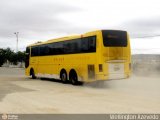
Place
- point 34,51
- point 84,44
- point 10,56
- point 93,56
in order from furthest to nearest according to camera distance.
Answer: point 10,56, point 34,51, point 84,44, point 93,56

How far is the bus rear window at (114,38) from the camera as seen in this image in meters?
20.5

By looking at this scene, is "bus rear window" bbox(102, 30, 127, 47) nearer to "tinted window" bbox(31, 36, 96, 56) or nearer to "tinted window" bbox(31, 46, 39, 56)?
"tinted window" bbox(31, 36, 96, 56)

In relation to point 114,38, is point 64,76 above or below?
below

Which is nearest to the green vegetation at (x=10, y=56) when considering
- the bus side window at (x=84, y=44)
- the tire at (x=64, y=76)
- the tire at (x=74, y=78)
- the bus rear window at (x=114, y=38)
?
the tire at (x=64, y=76)

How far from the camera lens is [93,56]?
20.7 meters

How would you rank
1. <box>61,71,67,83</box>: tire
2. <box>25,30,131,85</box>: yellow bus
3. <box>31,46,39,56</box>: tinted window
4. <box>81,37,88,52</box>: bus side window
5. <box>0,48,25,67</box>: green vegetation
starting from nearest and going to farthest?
<box>25,30,131,85</box>: yellow bus < <box>81,37,88,52</box>: bus side window < <box>61,71,67,83</box>: tire < <box>31,46,39,56</box>: tinted window < <box>0,48,25,67</box>: green vegetation

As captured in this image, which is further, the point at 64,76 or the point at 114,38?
the point at 64,76

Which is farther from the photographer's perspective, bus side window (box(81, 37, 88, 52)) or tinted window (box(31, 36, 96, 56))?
bus side window (box(81, 37, 88, 52))

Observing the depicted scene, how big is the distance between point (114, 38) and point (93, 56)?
1587mm

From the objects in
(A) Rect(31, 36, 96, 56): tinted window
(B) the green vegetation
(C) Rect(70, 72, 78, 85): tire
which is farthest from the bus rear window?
(B) the green vegetation

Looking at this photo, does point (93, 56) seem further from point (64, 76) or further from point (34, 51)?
point (34, 51)

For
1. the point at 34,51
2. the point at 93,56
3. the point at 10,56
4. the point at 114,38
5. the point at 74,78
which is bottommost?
the point at 74,78

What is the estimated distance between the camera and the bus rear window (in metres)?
20.5

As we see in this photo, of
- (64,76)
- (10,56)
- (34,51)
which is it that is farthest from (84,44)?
(10,56)
